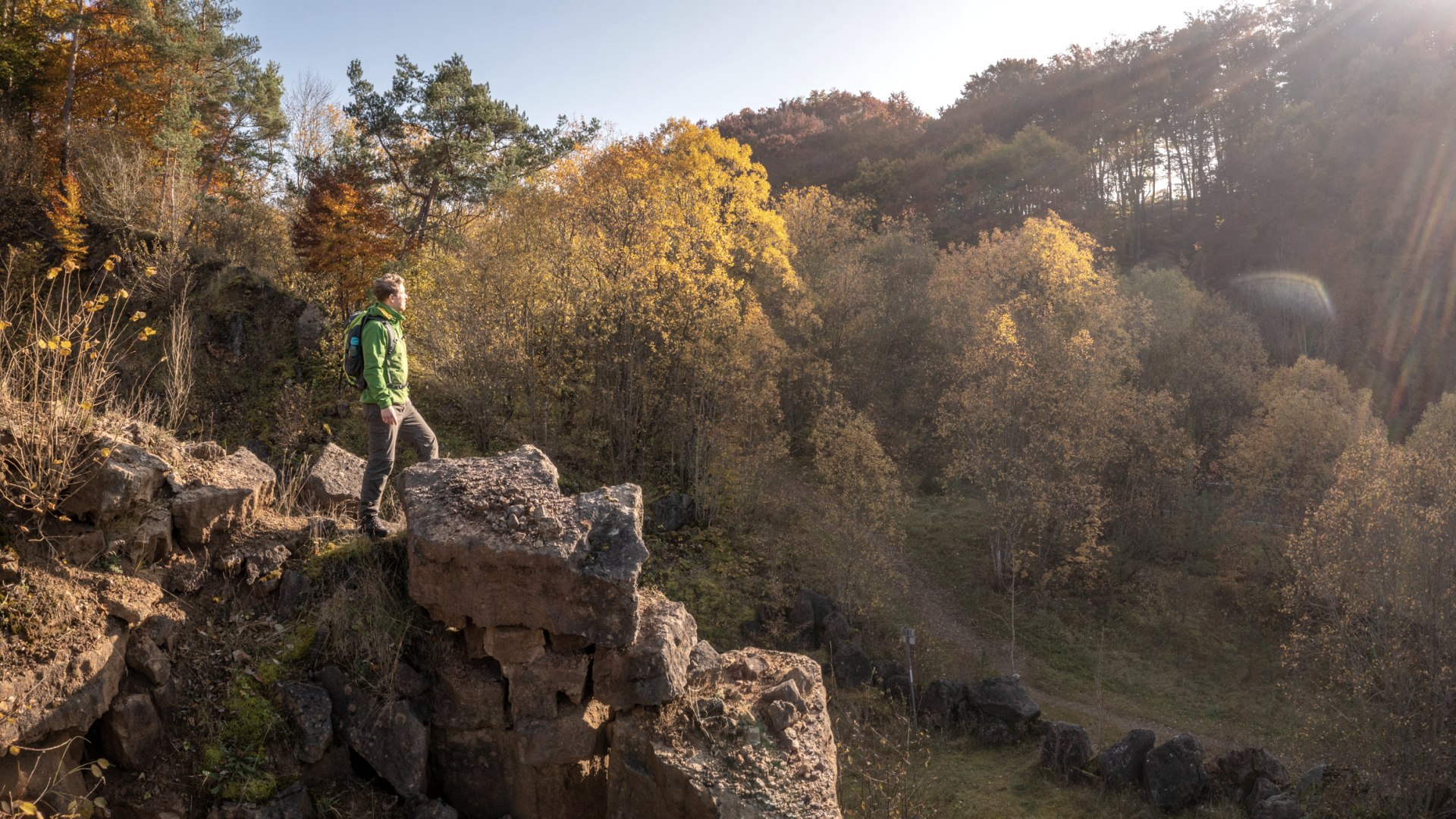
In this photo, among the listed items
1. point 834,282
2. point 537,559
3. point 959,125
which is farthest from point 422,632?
point 959,125

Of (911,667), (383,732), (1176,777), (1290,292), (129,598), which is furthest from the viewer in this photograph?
(1290,292)

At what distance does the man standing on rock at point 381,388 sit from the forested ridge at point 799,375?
70.5 inches

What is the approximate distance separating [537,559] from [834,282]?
2238cm

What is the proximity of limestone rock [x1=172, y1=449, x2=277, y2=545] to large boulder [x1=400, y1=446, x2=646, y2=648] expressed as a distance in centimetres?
130

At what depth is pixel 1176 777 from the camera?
1248 centimetres

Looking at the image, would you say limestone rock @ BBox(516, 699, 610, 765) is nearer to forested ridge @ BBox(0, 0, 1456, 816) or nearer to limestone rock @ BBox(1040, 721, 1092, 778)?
forested ridge @ BBox(0, 0, 1456, 816)

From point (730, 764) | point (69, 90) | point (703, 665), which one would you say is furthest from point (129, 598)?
point (69, 90)

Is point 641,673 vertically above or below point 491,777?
above

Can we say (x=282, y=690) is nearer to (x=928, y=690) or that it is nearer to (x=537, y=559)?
(x=537, y=559)

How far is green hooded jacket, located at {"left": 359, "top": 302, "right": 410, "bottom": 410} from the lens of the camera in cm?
621

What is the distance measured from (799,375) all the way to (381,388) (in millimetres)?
17004

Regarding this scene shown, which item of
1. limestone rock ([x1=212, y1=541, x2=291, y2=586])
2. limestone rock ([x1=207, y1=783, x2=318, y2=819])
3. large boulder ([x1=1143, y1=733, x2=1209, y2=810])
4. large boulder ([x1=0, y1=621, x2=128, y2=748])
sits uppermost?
Answer: limestone rock ([x1=212, y1=541, x2=291, y2=586])

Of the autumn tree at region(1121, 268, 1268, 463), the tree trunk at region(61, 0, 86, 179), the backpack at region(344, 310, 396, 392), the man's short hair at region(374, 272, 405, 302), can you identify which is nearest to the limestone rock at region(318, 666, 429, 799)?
the backpack at region(344, 310, 396, 392)

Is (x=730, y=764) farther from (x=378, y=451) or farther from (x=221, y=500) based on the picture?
(x=221, y=500)
